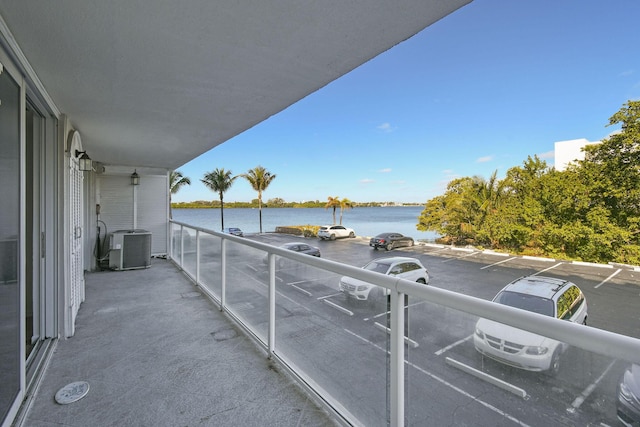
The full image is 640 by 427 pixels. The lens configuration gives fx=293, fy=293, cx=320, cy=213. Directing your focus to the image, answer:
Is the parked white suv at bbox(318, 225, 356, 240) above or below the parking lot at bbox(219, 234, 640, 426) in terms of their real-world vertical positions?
below

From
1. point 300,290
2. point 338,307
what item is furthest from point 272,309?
point 338,307

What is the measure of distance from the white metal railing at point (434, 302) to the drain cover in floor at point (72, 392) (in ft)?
3.95

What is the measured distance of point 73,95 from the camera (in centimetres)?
255

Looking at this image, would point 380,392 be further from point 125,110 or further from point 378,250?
point 378,250

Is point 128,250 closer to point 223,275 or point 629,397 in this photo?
point 223,275

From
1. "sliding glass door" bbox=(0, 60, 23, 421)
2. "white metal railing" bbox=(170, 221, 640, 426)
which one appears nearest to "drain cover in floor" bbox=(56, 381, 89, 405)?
"sliding glass door" bbox=(0, 60, 23, 421)

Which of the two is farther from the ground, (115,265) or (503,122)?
(503,122)

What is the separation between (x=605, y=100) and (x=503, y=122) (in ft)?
45.0

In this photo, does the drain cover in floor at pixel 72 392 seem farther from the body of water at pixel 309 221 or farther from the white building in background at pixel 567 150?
the white building in background at pixel 567 150

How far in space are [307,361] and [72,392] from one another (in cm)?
155

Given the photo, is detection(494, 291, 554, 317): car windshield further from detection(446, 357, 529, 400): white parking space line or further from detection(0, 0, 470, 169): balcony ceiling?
detection(0, 0, 470, 169): balcony ceiling

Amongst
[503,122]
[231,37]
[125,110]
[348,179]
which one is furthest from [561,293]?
[348,179]

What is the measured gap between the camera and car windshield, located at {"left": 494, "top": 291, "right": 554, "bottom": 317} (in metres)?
4.80

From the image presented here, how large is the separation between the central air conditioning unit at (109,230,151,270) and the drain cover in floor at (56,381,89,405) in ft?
13.5
